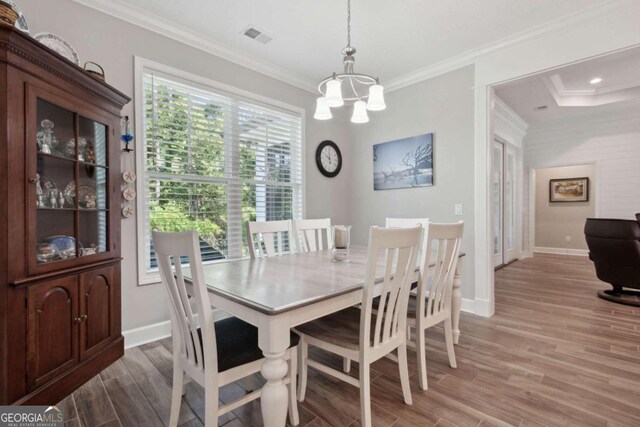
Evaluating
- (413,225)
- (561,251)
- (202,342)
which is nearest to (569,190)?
(561,251)

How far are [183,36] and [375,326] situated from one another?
286cm

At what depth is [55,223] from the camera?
1.76 meters

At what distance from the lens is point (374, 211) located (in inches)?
159

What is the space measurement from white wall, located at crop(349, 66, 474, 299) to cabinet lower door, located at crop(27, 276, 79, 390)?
321 centimetres

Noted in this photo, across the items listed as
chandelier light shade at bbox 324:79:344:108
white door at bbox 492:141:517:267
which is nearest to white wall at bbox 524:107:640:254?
white door at bbox 492:141:517:267

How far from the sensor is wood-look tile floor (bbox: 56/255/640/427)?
1.53 m

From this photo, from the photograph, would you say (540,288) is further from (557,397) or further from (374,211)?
(557,397)

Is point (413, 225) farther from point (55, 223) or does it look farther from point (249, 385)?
point (55, 223)

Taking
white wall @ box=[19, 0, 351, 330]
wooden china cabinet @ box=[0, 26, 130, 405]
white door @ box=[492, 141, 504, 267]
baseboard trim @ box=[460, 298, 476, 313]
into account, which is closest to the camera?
wooden china cabinet @ box=[0, 26, 130, 405]

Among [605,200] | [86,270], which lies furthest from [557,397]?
[605,200]

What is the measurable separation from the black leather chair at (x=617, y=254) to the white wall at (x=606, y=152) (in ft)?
9.30

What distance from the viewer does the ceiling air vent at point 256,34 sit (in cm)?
262

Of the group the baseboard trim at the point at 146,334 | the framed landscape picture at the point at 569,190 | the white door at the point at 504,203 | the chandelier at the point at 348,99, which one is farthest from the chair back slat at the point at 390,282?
the framed landscape picture at the point at 569,190

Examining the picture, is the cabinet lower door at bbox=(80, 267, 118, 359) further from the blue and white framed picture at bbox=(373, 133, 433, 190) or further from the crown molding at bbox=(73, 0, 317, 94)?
the blue and white framed picture at bbox=(373, 133, 433, 190)
